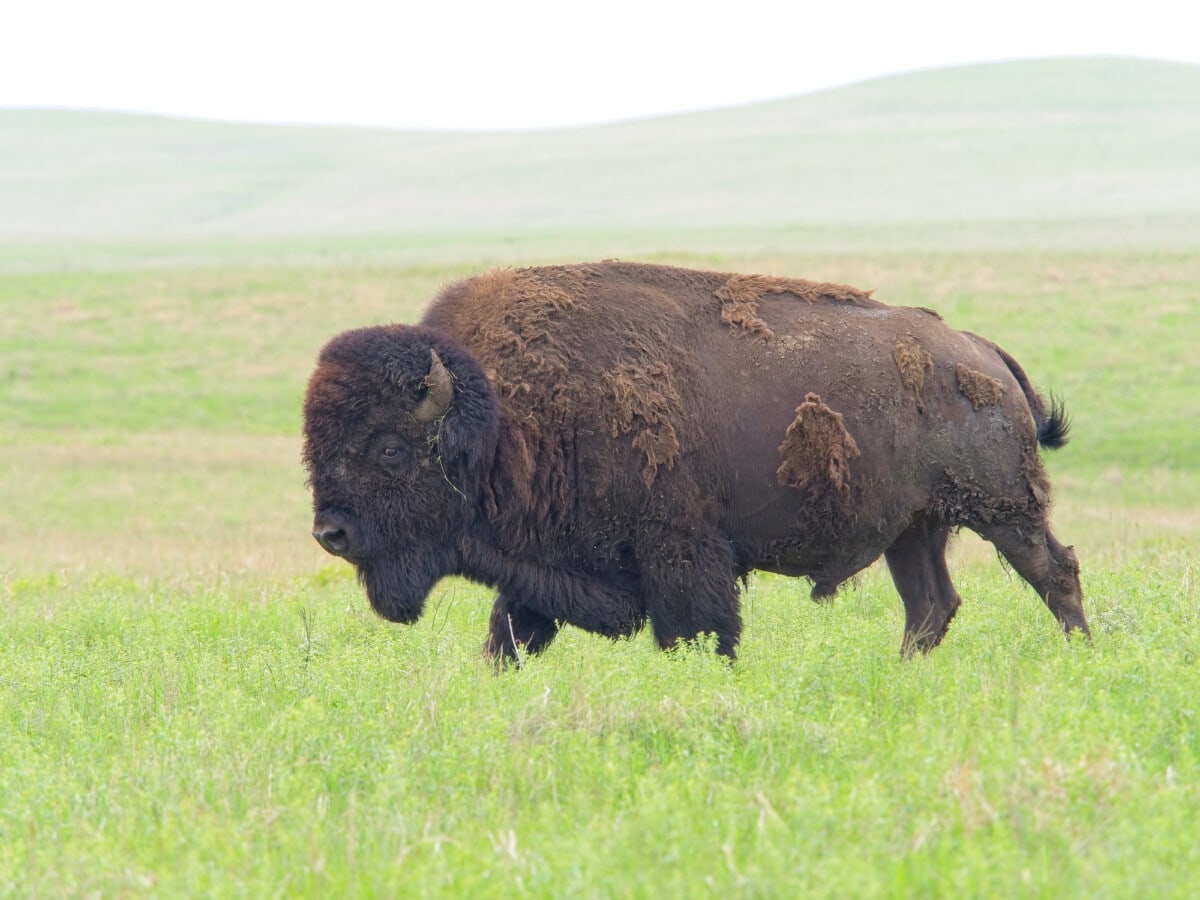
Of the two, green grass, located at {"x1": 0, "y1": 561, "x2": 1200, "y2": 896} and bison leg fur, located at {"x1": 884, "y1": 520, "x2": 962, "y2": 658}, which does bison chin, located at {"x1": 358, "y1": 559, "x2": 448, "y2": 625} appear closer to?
green grass, located at {"x1": 0, "y1": 561, "x2": 1200, "y2": 896}

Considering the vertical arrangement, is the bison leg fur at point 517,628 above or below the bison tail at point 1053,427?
below

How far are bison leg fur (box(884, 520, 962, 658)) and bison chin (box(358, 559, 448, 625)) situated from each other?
242cm

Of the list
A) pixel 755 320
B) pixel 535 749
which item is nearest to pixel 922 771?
pixel 535 749

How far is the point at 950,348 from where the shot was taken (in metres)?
7.33

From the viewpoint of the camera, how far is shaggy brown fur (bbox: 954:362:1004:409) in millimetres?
7195

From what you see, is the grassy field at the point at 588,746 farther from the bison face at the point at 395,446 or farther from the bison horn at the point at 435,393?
the bison horn at the point at 435,393

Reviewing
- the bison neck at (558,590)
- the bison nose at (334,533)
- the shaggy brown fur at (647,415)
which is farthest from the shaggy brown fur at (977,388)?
the bison nose at (334,533)

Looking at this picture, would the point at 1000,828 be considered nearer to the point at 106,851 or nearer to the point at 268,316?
the point at 106,851

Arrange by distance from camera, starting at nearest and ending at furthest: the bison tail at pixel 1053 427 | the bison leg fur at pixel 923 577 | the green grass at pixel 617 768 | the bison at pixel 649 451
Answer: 1. the green grass at pixel 617 768
2. the bison at pixel 649 451
3. the bison leg fur at pixel 923 577
4. the bison tail at pixel 1053 427

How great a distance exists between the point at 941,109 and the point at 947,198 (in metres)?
31.9

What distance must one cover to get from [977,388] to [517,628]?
257 centimetres

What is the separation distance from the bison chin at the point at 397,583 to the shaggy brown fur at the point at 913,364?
2.43 meters

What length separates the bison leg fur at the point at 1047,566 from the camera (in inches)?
287

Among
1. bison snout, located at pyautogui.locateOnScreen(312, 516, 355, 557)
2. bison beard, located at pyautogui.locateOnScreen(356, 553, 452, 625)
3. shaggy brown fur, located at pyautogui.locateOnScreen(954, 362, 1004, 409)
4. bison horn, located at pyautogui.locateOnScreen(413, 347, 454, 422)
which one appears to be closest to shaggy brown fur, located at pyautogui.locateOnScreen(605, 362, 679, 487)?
bison horn, located at pyautogui.locateOnScreen(413, 347, 454, 422)
